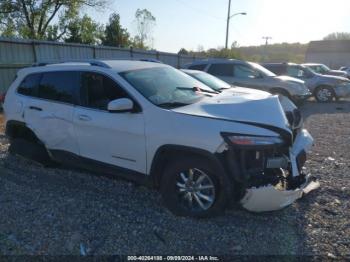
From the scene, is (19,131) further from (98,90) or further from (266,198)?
(266,198)


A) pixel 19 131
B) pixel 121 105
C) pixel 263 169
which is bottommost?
pixel 19 131

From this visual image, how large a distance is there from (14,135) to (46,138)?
905 millimetres

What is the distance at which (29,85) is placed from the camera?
18.4 ft

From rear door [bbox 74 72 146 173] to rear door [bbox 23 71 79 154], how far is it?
170mm

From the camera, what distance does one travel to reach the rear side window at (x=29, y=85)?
18.1 ft

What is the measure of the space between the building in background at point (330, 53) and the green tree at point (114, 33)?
4193cm

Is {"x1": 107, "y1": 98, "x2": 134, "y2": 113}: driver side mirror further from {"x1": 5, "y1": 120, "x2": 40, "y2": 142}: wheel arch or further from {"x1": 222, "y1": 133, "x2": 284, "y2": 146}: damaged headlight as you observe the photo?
{"x1": 5, "y1": 120, "x2": 40, "y2": 142}: wheel arch

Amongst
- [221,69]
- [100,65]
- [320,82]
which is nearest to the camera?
[100,65]

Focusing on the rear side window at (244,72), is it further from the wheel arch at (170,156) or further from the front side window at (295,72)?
the wheel arch at (170,156)

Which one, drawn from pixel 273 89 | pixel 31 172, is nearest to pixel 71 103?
pixel 31 172

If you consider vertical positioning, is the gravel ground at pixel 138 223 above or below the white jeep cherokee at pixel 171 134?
below

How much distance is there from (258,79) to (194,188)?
30.4 ft

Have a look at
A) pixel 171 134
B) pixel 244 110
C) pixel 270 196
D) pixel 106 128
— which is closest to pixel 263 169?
pixel 270 196

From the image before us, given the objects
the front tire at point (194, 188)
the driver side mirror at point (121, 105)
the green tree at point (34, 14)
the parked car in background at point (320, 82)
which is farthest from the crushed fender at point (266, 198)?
the green tree at point (34, 14)
